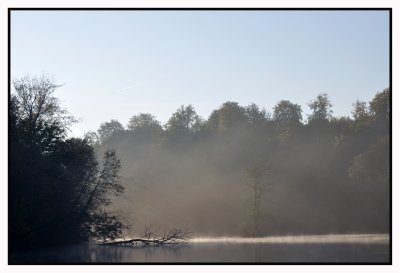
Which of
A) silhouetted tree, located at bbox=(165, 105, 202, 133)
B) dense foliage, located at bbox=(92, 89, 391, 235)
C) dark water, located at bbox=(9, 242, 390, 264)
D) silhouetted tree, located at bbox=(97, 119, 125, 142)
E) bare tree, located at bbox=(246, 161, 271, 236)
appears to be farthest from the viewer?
silhouetted tree, located at bbox=(97, 119, 125, 142)

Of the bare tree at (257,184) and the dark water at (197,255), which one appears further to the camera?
the bare tree at (257,184)

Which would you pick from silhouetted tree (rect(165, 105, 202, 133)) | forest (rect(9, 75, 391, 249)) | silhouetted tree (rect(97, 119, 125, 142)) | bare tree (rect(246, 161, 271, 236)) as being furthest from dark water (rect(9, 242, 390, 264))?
silhouetted tree (rect(97, 119, 125, 142))

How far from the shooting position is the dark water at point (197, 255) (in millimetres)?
28531

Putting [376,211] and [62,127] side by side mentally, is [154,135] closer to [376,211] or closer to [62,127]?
[376,211]

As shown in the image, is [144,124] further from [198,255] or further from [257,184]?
[198,255]

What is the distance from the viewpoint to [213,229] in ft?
202

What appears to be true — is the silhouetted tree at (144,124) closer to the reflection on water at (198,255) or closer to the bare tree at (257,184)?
the bare tree at (257,184)

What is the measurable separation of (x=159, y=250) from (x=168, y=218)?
1339 inches

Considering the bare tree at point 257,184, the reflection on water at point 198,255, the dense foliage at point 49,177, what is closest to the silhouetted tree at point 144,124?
the bare tree at point 257,184

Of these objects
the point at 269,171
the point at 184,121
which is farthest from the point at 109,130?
the point at 269,171

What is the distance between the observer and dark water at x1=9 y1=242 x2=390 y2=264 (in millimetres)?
28531

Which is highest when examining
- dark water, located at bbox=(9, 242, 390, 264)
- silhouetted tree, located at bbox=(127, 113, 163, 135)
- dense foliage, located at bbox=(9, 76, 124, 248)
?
silhouetted tree, located at bbox=(127, 113, 163, 135)

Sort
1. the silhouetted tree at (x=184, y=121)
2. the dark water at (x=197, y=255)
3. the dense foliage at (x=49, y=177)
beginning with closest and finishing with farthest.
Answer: the dark water at (x=197, y=255), the dense foliage at (x=49, y=177), the silhouetted tree at (x=184, y=121)

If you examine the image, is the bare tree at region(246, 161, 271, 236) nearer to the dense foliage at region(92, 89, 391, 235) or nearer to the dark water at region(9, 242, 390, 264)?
the dense foliage at region(92, 89, 391, 235)
